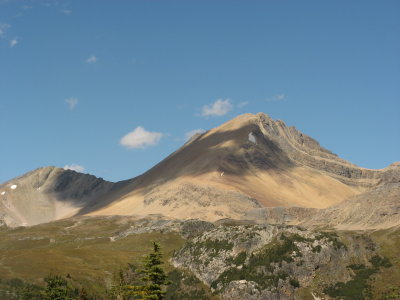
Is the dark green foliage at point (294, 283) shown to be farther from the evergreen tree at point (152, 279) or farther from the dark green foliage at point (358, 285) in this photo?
the evergreen tree at point (152, 279)

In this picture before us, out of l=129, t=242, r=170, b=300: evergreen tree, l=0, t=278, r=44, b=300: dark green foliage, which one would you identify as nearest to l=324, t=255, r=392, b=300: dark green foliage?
l=0, t=278, r=44, b=300: dark green foliage

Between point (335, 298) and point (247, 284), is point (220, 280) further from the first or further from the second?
point (335, 298)

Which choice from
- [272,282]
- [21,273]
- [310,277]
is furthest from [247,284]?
[21,273]

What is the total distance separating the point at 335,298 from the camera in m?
178

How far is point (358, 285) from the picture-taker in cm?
18238

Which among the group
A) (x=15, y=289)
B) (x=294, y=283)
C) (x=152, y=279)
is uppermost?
(x=15, y=289)

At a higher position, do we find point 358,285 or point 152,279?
point 152,279

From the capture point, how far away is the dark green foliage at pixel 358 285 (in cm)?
17625

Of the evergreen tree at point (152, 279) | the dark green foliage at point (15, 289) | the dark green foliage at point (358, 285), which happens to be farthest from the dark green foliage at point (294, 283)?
the evergreen tree at point (152, 279)

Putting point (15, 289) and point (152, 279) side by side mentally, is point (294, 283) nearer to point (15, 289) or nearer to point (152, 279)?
point (15, 289)

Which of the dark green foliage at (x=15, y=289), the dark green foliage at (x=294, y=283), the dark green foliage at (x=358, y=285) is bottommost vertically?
the dark green foliage at (x=358, y=285)

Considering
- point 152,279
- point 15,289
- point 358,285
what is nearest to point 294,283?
point 358,285

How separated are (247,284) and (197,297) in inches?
704

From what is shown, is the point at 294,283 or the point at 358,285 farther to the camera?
the point at 294,283
